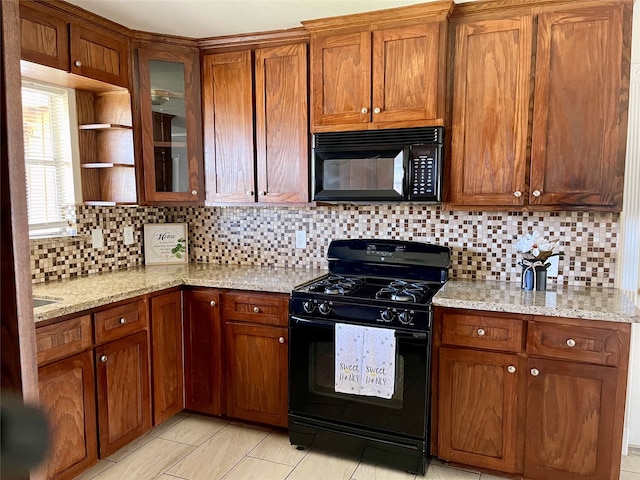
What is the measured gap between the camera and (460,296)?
2.25 m

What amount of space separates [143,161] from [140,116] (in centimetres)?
27

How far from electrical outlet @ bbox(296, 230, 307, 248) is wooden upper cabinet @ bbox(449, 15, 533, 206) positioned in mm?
1051

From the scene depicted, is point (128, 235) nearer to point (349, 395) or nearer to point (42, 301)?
point (42, 301)

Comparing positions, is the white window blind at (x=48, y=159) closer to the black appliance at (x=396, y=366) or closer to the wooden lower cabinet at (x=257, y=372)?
the wooden lower cabinet at (x=257, y=372)

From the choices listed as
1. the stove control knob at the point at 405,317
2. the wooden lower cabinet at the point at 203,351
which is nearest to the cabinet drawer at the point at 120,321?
the wooden lower cabinet at the point at 203,351

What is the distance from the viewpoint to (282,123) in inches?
109

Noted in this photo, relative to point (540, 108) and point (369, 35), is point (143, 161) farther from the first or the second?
point (540, 108)

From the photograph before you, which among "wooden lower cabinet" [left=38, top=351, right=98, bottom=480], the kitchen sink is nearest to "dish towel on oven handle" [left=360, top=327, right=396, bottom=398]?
"wooden lower cabinet" [left=38, top=351, right=98, bottom=480]

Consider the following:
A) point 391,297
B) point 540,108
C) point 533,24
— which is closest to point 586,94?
point 540,108

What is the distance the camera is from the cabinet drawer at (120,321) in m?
2.23

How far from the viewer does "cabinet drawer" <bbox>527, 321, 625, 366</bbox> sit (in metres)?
1.96

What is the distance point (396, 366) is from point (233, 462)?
100cm

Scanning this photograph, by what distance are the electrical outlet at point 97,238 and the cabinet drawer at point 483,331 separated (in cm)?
211

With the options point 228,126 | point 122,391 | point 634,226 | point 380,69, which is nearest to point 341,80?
point 380,69
